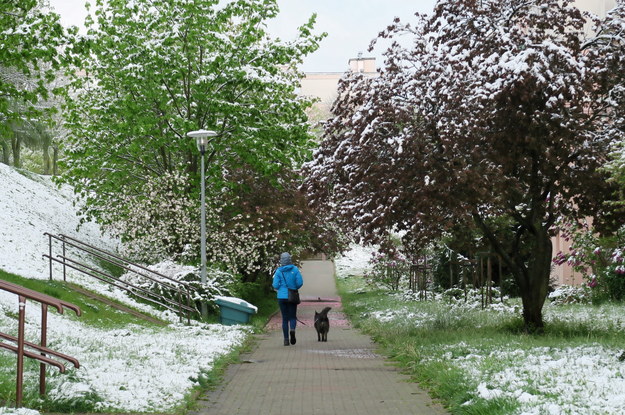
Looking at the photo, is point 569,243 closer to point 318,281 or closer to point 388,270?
point 388,270

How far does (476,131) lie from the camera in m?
13.9

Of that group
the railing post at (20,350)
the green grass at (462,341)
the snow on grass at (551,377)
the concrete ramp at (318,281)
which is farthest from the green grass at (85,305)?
the concrete ramp at (318,281)

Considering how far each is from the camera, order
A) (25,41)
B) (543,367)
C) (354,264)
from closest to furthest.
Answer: (543,367), (25,41), (354,264)

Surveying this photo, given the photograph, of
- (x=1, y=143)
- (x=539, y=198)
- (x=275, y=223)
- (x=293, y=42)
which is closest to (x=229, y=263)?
(x=275, y=223)

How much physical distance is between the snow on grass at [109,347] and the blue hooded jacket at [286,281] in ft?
3.95

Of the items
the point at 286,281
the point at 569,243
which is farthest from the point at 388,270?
the point at 286,281

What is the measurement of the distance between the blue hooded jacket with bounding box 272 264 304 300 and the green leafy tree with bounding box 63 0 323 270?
8738 mm

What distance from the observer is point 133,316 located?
64.7 feet

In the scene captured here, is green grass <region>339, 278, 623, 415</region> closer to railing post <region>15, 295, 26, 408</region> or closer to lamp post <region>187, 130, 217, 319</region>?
railing post <region>15, 295, 26, 408</region>

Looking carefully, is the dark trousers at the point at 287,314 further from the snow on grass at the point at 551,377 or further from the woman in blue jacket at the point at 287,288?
the snow on grass at the point at 551,377

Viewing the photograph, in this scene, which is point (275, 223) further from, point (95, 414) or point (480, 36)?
point (95, 414)

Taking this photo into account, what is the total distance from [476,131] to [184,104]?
1481 centimetres

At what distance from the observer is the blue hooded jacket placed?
17312 millimetres

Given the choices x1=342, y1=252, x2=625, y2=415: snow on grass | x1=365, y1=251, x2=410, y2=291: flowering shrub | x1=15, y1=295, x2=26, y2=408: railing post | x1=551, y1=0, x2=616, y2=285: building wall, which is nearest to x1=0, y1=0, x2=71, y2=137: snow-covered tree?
x1=342, y1=252, x2=625, y2=415: snow on grass
